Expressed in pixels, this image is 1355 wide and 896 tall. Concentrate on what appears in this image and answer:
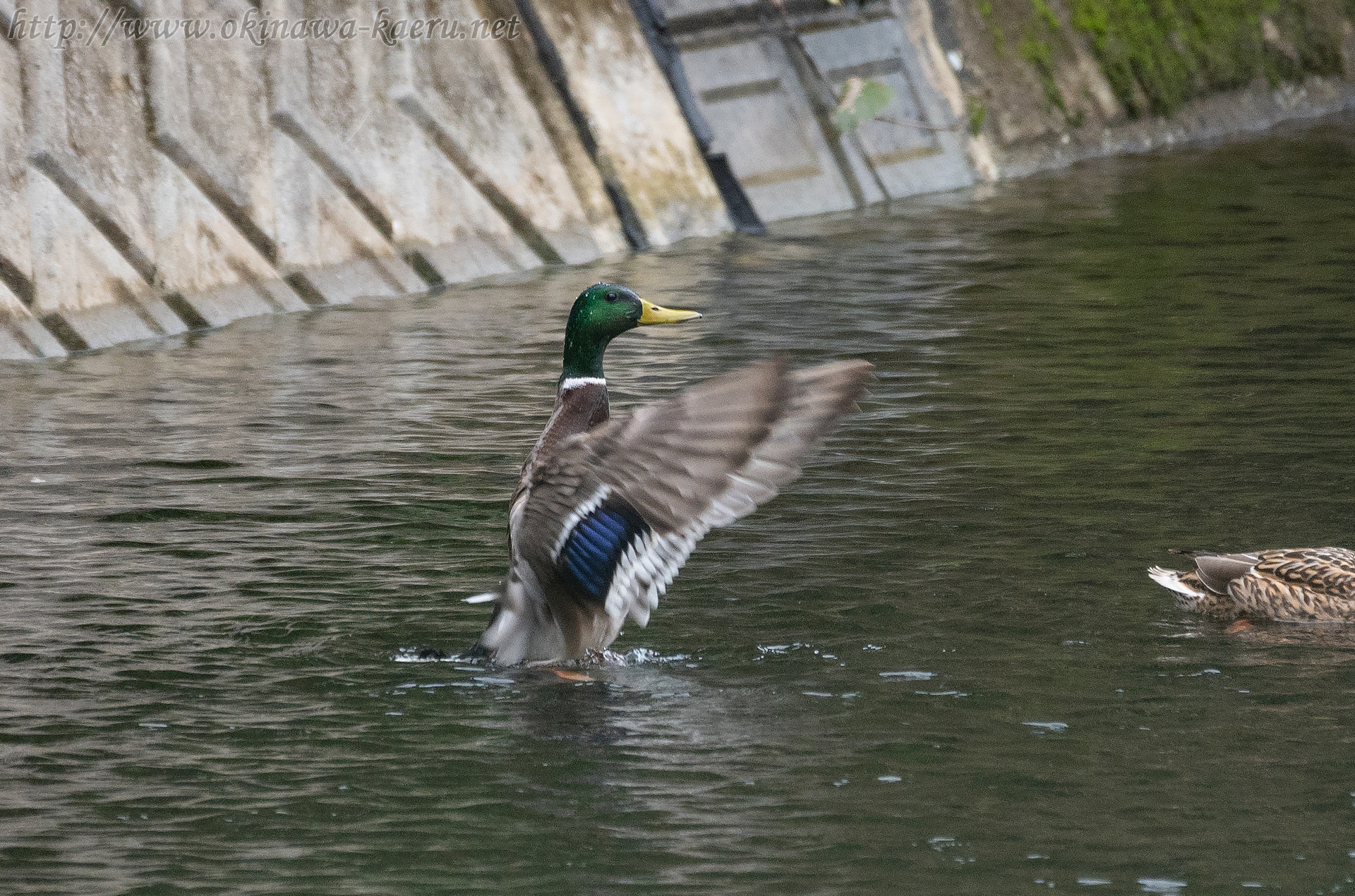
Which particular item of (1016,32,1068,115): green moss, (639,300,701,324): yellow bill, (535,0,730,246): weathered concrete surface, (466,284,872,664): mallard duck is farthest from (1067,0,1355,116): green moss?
(466,284,872,664): mallard duck

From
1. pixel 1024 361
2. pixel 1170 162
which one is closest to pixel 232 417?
pixel 1024 361

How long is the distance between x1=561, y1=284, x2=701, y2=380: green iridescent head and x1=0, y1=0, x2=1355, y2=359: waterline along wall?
643 cm

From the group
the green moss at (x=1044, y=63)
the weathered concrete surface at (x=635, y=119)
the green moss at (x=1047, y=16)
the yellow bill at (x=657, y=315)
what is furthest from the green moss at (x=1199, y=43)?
the yellow bill at (x=657, y=315)

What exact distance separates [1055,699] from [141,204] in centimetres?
933

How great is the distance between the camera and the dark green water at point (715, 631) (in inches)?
237

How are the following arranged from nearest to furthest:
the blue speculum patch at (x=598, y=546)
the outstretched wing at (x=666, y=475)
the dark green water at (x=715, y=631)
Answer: the dark green water at (x=715, y=631)
the outstretched wing at (x=666, y=475)
the blue speculum patch at (x=598, y=546)

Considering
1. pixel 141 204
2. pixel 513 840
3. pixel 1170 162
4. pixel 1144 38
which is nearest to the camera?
pixel 513 840

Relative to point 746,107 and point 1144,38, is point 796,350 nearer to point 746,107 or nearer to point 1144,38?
point 746,107

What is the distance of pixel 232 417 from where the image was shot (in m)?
11.9

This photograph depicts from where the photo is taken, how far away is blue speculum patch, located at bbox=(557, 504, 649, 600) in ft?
23.7

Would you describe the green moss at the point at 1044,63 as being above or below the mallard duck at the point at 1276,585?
above

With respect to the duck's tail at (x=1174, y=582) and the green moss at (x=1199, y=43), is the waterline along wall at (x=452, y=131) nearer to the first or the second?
the green moss at (x=1199, y=43)

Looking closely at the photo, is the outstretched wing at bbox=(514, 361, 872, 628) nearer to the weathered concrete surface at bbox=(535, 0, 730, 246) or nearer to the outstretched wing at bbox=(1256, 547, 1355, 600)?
the outstretched wing at bbox=(1256, 547, 1355, 600)

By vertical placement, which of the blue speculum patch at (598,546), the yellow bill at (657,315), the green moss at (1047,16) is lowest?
the green moss at (1047,16)
